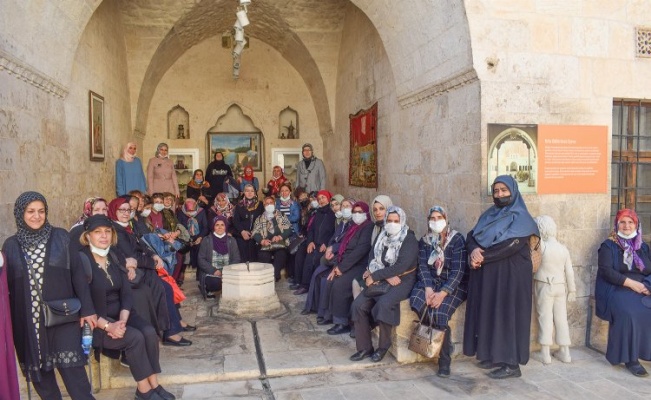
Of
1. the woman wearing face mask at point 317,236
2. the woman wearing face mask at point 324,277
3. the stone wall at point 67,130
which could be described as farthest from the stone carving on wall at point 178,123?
the woman wearing face mask at point 324,277

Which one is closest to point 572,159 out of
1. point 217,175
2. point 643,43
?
point 643,43

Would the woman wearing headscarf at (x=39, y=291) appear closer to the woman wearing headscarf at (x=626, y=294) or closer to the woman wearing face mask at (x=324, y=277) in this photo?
the woman wearing face mask at (x=324, y=277)

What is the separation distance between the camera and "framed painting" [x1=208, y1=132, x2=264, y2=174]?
1120 cm

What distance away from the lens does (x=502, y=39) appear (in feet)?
15.0

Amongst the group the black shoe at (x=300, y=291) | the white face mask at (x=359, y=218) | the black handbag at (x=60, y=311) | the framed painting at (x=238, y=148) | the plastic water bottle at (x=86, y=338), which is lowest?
the black shoe at (x=300, y=291)

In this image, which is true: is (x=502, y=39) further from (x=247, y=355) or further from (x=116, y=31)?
(x=116, y=31)

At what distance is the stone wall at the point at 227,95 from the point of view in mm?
10922

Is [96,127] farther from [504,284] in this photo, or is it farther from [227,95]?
[504,284]

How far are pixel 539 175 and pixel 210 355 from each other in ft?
11.4

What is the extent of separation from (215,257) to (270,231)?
1064 millimetres

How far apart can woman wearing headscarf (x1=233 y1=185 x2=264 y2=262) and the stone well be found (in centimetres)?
174

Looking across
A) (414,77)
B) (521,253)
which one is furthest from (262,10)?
(521,253)

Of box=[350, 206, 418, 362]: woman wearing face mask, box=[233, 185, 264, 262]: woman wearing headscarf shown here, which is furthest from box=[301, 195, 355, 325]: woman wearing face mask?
box=[233, 185, 264, 262]: woman wearing headscarf

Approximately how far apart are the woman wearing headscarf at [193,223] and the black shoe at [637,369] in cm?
516
